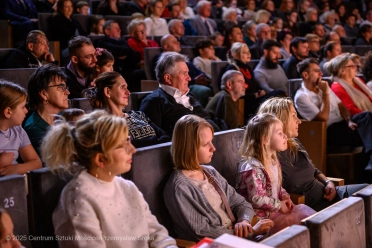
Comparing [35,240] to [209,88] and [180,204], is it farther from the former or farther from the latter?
[209,88]

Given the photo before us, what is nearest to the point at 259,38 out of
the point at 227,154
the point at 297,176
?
the point at 297,176

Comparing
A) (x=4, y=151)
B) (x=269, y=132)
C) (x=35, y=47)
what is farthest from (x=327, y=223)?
(x=35, y=47)

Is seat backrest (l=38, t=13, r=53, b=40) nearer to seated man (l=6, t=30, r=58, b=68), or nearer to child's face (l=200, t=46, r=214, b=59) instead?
seated man (l=6, t=30, r=58, b=68)

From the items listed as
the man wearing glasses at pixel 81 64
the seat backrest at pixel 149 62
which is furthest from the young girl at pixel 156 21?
the man wearing glasses at pixel 81 64

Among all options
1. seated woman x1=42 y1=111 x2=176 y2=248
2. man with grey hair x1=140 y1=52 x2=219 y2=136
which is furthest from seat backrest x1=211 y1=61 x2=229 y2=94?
seated woman x1=42 y1=111 x2=176 y2=248

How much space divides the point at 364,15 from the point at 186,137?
24.8 feet

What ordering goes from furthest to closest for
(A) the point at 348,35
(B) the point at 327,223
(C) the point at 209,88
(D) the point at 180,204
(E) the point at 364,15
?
(E) the point at 364,15
(A) the point at 348,35
(C) the point at 209,88
(D) the point at 180,204
(B) the point at 327,223

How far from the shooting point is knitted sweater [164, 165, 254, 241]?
6.74 ft

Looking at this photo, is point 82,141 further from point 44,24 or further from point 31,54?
point 44,24

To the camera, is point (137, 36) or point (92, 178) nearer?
point (92, 178)

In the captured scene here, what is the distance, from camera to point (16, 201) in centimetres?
165

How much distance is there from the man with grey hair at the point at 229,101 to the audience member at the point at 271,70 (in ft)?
3.43

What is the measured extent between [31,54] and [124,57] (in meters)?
1.13

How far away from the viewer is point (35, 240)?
171 cm
